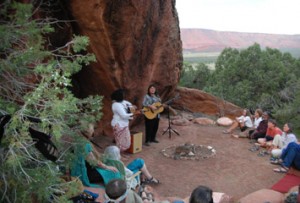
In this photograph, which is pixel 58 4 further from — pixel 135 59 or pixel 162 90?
pixel 162 90

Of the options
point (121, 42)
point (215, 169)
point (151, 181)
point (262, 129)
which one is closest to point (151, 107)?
point (121, 42)

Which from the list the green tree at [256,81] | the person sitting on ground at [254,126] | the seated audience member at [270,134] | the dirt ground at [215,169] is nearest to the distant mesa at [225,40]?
the green tree at [256,81]

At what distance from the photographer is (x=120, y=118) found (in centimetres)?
659

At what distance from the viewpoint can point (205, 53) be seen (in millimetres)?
72875

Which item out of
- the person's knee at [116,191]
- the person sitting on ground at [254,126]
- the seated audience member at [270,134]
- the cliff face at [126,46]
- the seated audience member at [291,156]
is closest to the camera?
the person's knee at [116,191]

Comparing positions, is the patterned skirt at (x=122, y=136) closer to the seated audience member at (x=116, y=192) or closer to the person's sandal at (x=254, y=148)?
the person's sandal at (x=254, y=148)

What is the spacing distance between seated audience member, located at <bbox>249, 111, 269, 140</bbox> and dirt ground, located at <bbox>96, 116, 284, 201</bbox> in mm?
270

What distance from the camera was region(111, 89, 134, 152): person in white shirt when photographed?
21.2ft

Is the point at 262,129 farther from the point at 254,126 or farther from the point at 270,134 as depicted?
the point at 254,126

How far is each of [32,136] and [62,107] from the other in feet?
1.55

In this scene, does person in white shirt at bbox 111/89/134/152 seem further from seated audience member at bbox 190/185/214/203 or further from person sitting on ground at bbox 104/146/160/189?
seated audience member at bbox 190/185/214/203

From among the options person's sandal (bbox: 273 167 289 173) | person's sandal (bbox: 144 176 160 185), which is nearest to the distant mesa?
person's sandal (bbox: 273 167 289 173)

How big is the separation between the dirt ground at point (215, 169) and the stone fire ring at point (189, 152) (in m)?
0.12

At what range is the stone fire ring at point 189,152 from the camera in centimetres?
724
